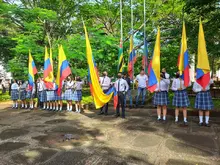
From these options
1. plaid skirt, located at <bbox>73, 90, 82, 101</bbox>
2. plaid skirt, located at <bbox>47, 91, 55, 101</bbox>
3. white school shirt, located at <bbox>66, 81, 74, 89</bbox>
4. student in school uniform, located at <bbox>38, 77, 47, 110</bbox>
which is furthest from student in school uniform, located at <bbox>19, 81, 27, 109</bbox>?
plaid skirt, located at <bbox>73, 90, 82, 101</bbox>

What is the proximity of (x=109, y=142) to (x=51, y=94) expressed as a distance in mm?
6761

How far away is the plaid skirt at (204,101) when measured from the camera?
24.9 feet

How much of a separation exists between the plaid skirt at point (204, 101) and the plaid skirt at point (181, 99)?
0.42m

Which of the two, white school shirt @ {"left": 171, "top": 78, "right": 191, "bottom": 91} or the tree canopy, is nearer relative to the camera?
white school shirt @ {"left": 171, "top": 78, "right": 191, "bottom": 91}

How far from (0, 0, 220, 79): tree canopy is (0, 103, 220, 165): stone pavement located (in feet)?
21.7

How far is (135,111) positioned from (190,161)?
630cm

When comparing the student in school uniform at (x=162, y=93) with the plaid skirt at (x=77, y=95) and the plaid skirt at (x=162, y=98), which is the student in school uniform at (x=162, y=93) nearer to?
the plaid skirt at (x=162, y=98)

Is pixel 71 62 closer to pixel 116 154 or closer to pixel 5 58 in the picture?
pixel 5 58

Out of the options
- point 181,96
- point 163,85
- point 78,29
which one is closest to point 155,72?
point 163,85

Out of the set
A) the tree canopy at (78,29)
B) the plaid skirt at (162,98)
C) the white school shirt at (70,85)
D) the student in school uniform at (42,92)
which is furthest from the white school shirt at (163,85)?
the student in school uniform at (42,92)

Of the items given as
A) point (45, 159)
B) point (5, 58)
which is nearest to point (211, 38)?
point (45, 159)

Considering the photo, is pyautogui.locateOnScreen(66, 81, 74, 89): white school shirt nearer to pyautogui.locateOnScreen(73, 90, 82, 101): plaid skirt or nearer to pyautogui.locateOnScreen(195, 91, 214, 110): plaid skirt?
pyautogui.locateOnScreen(73, 90, 82, 101): plaid skirt

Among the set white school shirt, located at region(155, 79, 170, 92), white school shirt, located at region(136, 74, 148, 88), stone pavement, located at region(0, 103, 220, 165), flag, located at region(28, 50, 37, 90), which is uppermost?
flag, located at region(28, 50, 37, 90)

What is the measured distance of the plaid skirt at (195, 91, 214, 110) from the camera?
24.9ft
